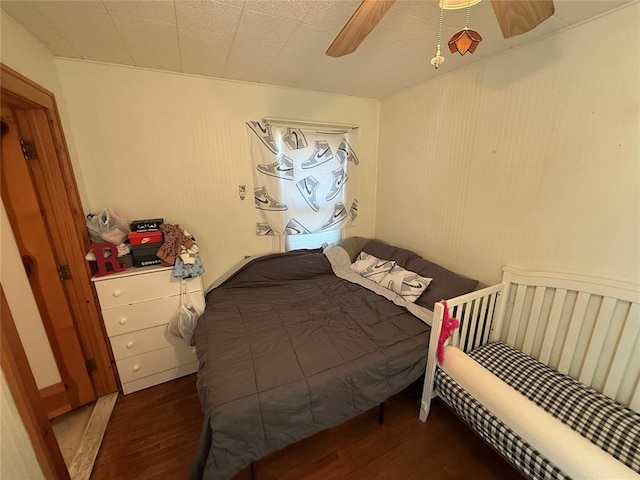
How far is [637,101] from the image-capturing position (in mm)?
1191

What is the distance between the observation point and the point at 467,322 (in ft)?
5.49

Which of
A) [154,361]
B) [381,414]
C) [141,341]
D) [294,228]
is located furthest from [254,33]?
[381,414]

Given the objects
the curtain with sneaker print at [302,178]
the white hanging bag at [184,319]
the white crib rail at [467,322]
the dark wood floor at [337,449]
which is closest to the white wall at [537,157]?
the white crib rail at [467,322]

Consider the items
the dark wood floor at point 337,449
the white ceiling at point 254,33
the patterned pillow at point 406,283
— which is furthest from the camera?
the patterned pillow at point 406,283

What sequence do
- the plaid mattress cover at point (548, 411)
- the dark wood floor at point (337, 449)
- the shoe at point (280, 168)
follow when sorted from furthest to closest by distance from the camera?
the shoe at point (280, 168), the dark wood floor at point (337, 449), the plaid mattress cover at point (548, 411)

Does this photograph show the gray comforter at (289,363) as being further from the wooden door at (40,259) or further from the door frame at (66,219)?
the wooden door at (40,259)

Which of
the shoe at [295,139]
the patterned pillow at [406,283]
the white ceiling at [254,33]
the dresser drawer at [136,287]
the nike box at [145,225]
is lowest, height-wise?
the patterned pillow at [406,283]

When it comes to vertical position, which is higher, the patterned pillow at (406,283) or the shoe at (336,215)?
the shoe at (336,215)

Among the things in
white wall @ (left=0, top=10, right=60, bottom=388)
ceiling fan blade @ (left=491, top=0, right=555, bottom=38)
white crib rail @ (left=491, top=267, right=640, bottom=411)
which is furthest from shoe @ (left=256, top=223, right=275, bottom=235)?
ceiling fan blade @ (left=491, top=0, right=555, bottom=38)

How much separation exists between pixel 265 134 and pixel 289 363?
6.16ft

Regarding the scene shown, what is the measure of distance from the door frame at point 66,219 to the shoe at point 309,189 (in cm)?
164

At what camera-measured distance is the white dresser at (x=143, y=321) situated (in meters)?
1.73

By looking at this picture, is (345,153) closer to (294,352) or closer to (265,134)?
(265,134)

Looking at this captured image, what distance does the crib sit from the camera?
1268 mm
